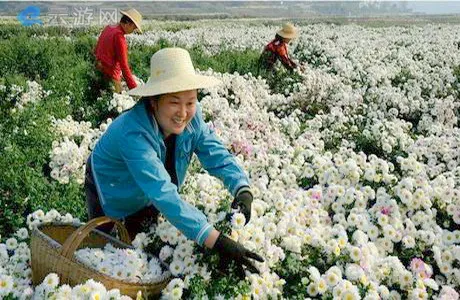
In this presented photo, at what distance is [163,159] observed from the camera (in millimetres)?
3479

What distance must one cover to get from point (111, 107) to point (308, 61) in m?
8.26

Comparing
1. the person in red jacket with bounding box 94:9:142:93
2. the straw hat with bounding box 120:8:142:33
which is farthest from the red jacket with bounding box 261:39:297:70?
the straw hat with bounding box 120:8:142:33

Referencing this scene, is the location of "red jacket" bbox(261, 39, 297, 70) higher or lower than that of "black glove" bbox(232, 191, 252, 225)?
lower

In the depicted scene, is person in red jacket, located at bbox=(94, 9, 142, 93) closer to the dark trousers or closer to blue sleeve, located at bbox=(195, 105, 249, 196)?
the dark trousers

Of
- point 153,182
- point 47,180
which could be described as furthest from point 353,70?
point 153,182

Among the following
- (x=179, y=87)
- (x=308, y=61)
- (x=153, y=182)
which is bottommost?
(x=308, y=61)

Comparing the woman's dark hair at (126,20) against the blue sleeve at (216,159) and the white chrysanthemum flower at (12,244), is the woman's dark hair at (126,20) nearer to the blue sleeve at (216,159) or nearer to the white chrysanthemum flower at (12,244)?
the blue sleeve at (216,159)

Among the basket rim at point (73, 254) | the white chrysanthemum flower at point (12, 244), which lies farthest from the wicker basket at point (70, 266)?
the white chrysanthemum flower at point (12, 244)

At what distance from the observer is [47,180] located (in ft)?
18.1

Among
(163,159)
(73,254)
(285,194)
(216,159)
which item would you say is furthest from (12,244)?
(285,194)

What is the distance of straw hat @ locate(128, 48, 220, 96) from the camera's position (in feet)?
10.2

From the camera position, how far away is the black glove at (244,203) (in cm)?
341

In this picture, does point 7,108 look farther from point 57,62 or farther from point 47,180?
point 57,62

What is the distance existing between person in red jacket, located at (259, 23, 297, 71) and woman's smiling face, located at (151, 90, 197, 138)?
313 inches
